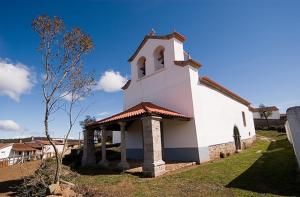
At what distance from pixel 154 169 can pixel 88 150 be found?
6.91m

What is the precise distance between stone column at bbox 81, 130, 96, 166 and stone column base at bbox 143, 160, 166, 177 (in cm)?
615

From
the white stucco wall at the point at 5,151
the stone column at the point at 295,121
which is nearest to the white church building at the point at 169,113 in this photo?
the stone column at the point at 295,121

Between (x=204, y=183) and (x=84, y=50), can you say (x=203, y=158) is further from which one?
(x=84, y=50)

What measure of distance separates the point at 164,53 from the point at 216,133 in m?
7.28

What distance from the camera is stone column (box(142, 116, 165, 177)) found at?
10.5 metres

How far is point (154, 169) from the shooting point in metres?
10.3

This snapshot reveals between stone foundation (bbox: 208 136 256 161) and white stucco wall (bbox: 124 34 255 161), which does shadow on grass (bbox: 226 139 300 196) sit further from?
stone foundation (bbox: 208 136 256 161)

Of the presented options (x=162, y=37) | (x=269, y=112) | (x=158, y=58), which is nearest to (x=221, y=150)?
(x=158, y=58)

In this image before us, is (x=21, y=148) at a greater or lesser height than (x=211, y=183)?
greater

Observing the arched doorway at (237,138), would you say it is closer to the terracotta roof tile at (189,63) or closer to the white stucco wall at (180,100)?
the white stucco wall at (180,100)

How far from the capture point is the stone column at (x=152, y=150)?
10.5 metres

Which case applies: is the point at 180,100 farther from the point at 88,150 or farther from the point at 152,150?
the point at 88,150

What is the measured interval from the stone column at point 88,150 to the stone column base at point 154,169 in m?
6.15

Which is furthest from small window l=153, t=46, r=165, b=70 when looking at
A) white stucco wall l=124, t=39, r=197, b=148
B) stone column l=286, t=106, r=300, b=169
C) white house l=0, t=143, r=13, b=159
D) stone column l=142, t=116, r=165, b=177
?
white house l=0, t=143, r=13, b=159
